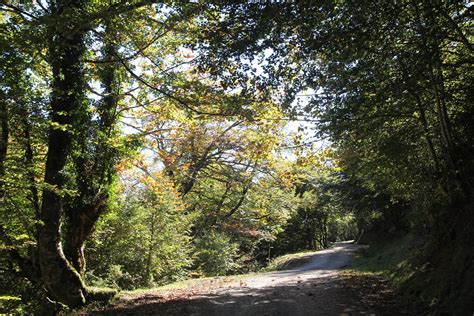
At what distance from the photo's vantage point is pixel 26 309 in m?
11.6

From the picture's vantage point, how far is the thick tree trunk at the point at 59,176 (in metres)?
9.50

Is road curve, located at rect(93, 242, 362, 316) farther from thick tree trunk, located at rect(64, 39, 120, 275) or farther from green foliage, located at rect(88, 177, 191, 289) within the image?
green foliage, located at rect(88, 177, 191, 289)

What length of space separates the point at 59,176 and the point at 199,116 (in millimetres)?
4660

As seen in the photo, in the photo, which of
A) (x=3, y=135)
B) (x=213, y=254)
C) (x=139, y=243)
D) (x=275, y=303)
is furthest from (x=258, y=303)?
(x=213, y=254)

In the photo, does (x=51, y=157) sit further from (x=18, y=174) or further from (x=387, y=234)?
(x=387, y=234)

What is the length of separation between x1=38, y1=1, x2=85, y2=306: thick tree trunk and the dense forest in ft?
0.13

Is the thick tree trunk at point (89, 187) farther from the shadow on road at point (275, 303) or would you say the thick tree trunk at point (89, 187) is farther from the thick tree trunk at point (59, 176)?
the shadow on road at point (275, 303)

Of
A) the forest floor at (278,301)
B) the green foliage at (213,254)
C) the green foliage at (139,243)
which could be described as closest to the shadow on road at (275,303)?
the forest floor at (278,301)

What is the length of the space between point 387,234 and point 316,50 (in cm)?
1629

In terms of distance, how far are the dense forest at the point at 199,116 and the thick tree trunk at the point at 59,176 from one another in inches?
1.6

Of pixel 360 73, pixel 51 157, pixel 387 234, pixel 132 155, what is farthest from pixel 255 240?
pixel 360 73

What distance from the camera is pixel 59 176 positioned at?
9930 mm

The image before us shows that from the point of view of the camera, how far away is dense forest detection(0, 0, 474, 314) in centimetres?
632

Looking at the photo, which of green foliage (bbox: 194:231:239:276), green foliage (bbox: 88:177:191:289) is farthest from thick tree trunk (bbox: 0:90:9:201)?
green foliage (bbox: 194:231:239:276)
